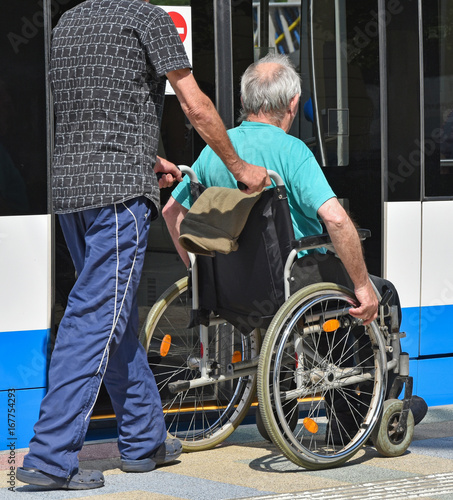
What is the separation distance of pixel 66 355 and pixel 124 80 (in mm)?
1005

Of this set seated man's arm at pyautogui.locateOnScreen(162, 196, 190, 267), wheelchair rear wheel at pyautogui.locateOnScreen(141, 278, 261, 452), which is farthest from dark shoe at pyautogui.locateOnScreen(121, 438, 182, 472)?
seated man's arm at pyautogui.locateOnScreen(162, 196, 190, 267)

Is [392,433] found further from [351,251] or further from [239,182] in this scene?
[239,182]

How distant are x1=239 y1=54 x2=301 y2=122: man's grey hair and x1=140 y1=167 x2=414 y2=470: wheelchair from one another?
35 cm

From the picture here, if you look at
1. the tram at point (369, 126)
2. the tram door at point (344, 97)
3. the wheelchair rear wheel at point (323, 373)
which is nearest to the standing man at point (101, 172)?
the wheelchair rear wheel at point (323, 373)

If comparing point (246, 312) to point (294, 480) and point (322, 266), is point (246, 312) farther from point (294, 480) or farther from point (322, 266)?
point (294, 480)

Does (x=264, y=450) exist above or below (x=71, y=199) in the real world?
below

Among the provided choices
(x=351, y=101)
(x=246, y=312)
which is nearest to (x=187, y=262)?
(x=246, y=312)

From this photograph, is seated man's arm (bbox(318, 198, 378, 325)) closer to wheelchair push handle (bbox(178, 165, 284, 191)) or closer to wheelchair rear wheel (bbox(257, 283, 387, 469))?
wheelchair rear wheel (bbox(257, 283, 387, 469))

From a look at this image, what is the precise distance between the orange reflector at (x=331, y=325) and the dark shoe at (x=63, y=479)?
101cm

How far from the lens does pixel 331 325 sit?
12.8 ft

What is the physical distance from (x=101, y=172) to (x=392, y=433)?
5.41 ft

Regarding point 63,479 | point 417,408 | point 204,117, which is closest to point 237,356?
point 417,408

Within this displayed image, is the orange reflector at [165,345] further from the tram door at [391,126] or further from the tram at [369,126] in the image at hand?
the tram door at [391,126]

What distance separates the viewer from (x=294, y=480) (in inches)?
149
